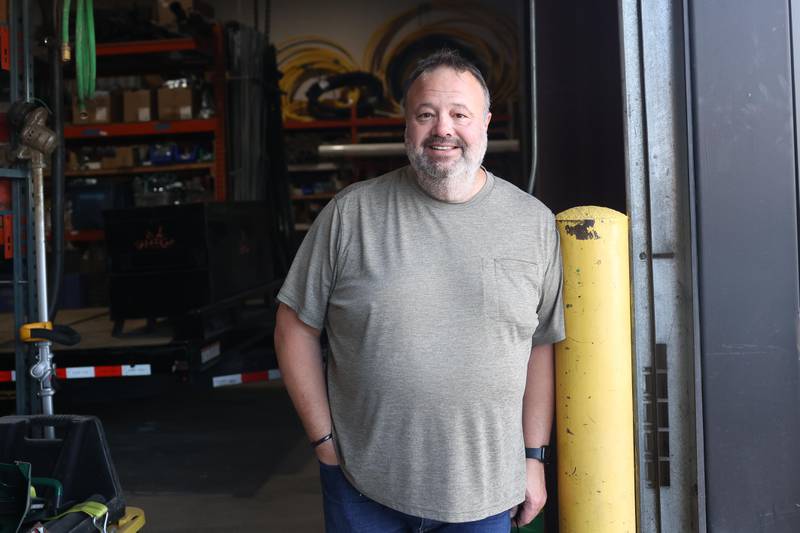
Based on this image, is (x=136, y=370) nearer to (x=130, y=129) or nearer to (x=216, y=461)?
(x=216, y=461)

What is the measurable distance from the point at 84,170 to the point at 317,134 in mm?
2918

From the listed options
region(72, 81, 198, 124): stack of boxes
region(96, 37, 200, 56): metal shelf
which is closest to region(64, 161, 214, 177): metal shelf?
region(72, 81, 198, 124): stack of boxes

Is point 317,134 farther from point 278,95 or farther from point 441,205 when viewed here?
point 441,205

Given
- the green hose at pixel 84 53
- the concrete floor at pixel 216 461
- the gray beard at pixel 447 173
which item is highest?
the green hose at pixel 84 53

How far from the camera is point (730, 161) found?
2.16 metres

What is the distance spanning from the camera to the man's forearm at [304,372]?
1887 millimetres

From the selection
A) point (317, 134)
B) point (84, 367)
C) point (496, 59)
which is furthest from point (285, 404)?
point (496, 59)

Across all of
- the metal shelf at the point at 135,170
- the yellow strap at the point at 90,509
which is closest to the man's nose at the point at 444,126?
the yellow strap at the point at 90,509

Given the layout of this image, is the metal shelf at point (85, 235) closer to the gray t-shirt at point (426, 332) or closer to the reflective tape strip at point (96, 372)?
the reflective tape strip at point (96, 372)

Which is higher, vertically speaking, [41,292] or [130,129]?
[130,129]

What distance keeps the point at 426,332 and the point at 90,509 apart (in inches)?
59.8

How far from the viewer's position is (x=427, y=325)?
175 centimetres

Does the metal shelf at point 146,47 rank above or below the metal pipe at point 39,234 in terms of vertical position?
above

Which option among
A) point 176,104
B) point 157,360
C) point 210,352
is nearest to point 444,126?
point 157,360
